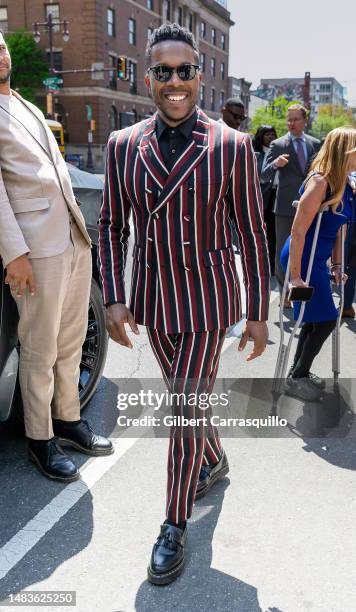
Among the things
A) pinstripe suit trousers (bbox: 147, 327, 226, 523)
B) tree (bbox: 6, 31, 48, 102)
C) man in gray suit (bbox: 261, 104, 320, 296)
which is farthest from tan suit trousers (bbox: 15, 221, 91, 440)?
tree (bbox: 6, 31, 48, 102)

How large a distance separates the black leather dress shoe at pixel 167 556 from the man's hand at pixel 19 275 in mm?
1238

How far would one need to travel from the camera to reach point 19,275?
109 inches

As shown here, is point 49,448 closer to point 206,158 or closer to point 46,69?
point 206,158

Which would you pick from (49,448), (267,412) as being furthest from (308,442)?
(49,448)

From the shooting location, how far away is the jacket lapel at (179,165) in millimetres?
2240

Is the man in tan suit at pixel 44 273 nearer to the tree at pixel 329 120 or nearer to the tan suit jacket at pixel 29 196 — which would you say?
the tan suit jacket at pixel 29 196

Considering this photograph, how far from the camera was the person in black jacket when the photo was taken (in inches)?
275

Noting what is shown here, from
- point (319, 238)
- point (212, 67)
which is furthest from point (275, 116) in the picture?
point (319, 238)

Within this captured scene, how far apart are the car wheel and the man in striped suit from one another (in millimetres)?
1242

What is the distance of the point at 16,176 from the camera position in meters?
2.78

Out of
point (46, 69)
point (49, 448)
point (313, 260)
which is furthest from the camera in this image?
point (46, 69)

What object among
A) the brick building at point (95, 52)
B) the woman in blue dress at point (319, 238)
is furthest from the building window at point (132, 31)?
the woman in blue dress at point (319, 238)

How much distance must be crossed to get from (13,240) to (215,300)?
38.7 inches

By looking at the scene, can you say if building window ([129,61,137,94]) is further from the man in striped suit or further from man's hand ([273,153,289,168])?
the man in striped suit
